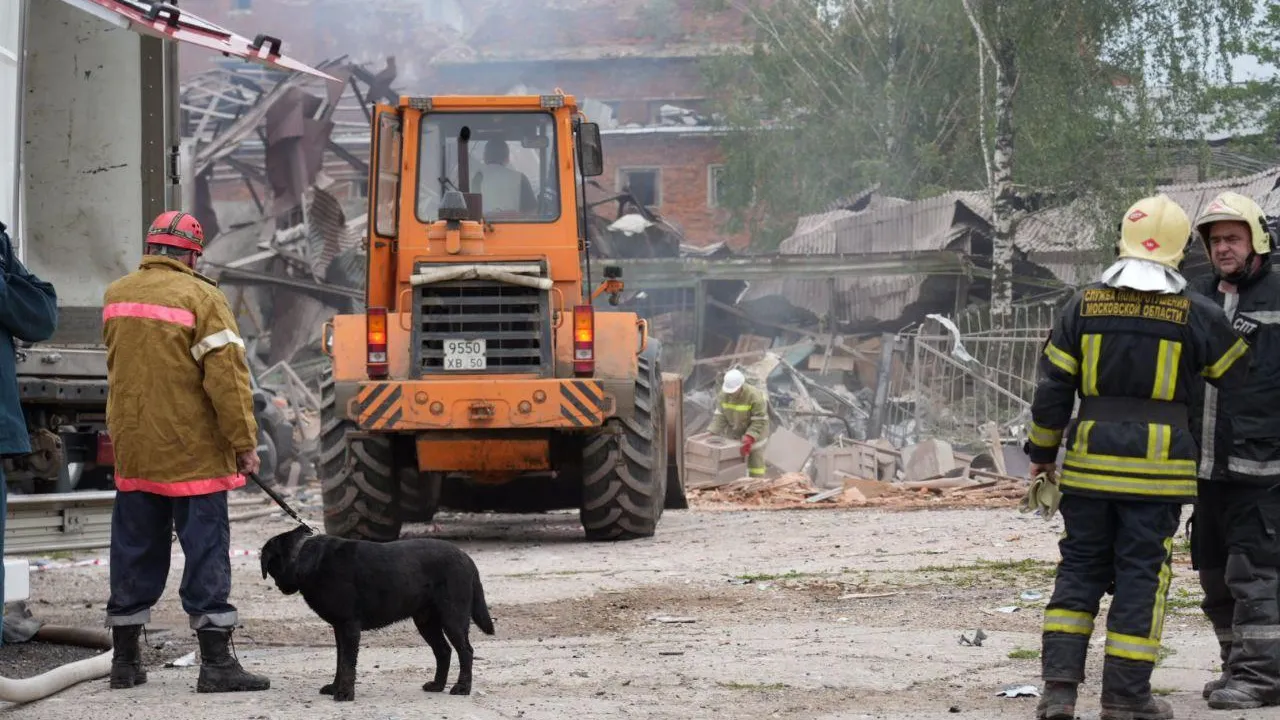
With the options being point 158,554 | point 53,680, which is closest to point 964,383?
point 158,554

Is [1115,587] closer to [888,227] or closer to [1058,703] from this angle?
[1058,703]

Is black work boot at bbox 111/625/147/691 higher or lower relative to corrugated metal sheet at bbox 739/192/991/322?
lower

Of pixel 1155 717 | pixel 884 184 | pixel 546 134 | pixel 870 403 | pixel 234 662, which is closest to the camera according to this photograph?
A: pixel 1155 717

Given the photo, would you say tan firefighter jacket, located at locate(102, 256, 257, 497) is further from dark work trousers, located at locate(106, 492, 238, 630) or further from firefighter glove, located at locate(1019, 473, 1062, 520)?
firefighter glove, located at locate(1019, 473, 1062, 520)

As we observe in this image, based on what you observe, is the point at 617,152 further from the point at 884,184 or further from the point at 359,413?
the point at 359,413

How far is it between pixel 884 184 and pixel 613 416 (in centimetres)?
2275

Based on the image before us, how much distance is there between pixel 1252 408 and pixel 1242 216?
24.8 inches

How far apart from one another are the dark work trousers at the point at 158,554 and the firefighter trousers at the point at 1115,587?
111 inches

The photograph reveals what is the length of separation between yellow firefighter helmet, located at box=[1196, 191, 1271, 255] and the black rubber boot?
5.25ft

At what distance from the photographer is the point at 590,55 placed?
4119cm

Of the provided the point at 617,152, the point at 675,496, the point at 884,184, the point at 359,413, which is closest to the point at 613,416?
the point at 359,413

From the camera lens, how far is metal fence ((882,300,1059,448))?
21.0 metres

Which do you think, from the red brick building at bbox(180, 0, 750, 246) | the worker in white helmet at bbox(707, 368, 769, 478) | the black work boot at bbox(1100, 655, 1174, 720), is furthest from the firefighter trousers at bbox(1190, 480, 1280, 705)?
the red brick building at bbox(180, 0, 750, 246)

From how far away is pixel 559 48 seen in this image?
41500mm
